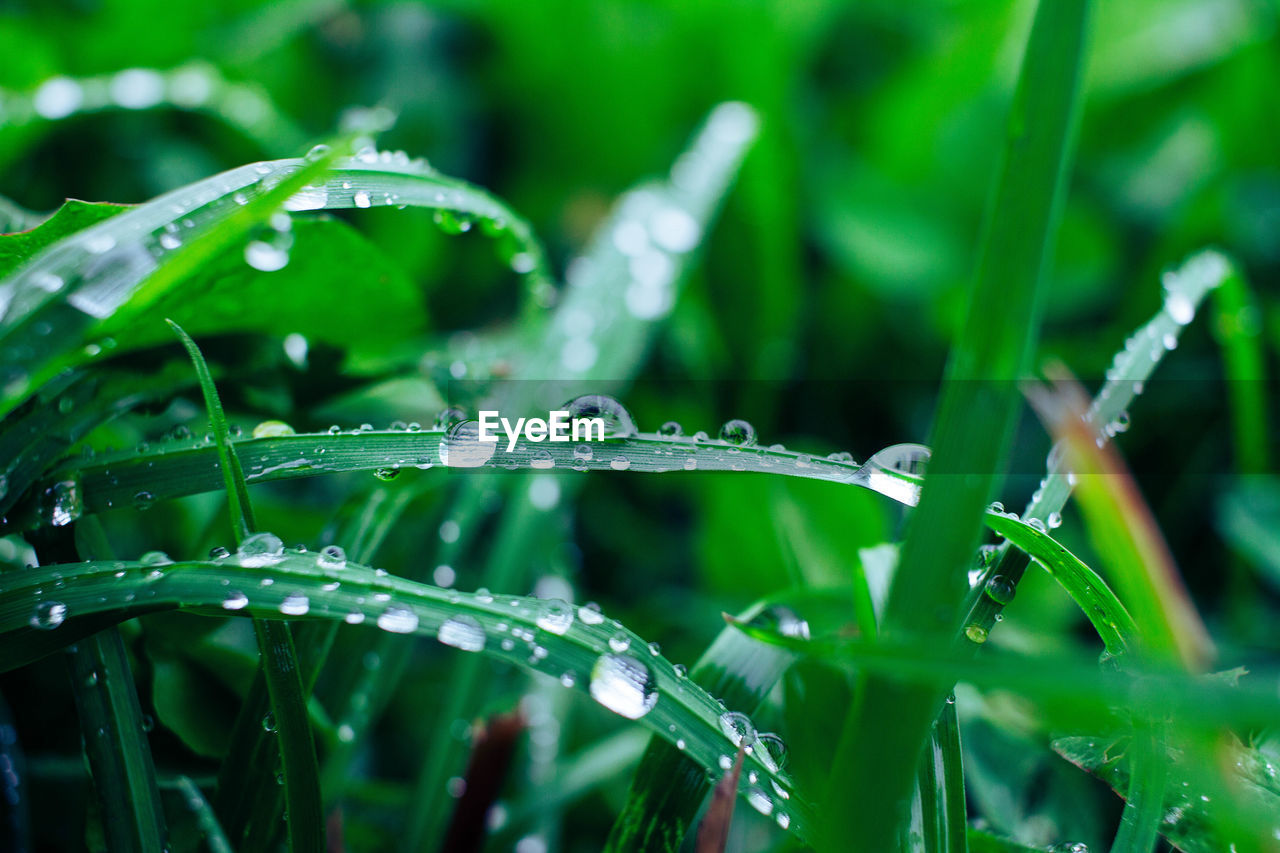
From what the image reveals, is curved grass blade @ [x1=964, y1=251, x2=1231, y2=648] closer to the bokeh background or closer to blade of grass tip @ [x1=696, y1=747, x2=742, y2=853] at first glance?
blade of grass tip @ [x1=696, y1=747, x2=742, y2=853]

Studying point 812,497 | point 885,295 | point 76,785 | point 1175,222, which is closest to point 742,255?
point 885,295

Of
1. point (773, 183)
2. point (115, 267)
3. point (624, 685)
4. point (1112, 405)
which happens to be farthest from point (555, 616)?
point (773, 183)

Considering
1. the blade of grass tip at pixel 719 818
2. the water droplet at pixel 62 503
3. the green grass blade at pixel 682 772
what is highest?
the water droplet at pixel 62 503

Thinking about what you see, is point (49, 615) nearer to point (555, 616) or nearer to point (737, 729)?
Answer: point (555, 616)

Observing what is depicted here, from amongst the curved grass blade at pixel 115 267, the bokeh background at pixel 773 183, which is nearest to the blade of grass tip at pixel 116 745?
the curved grass blade at pixel 115 267

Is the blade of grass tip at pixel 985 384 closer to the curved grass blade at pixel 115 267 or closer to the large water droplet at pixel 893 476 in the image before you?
the large water droplet at pixel 893 476

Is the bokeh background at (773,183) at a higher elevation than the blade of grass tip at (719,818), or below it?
higher

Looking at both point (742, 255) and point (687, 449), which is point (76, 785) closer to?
point (687, 449)
